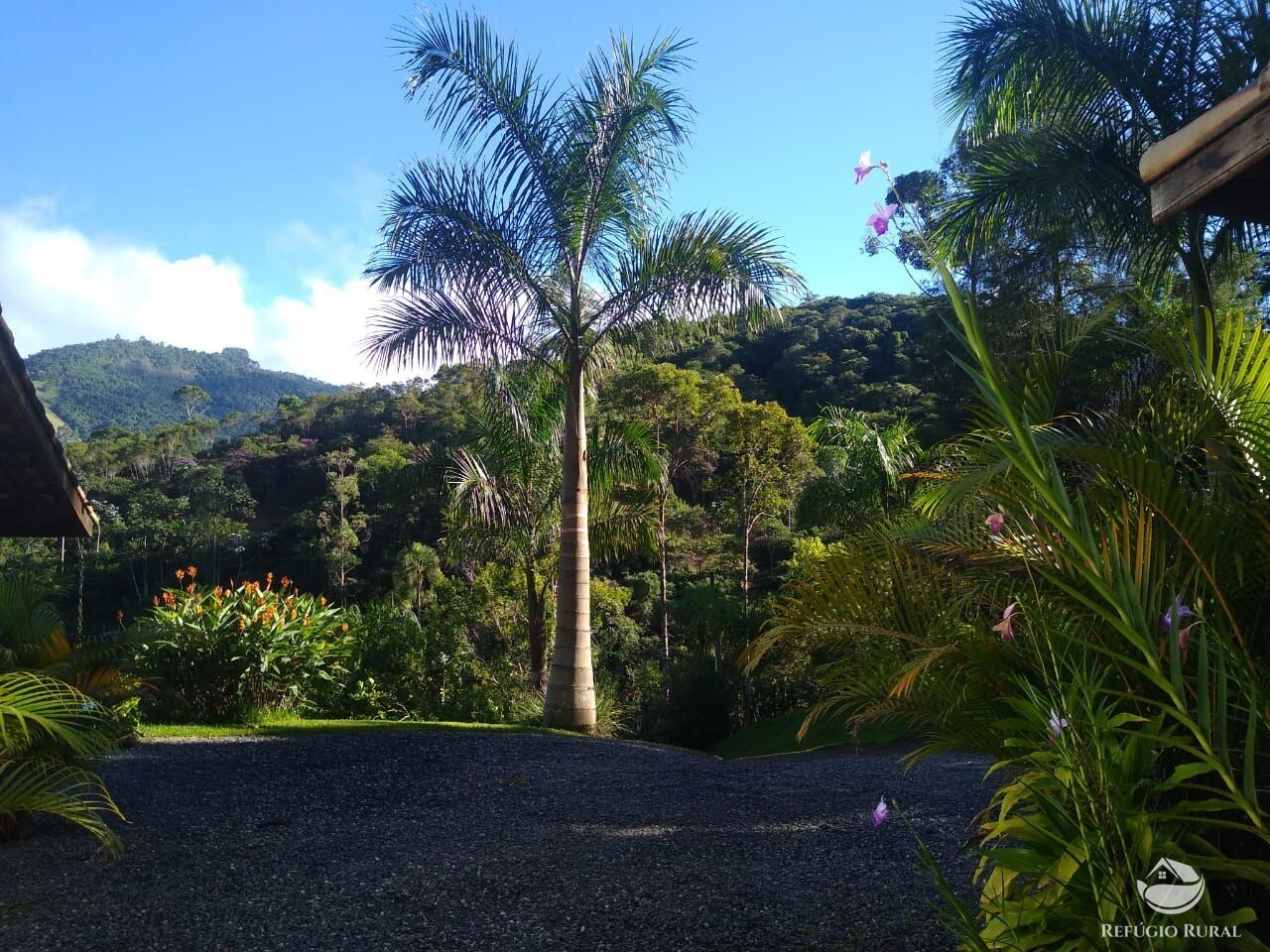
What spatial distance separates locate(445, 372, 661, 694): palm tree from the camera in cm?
1185

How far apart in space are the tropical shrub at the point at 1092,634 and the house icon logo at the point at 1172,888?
3cm

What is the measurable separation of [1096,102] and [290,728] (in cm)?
957

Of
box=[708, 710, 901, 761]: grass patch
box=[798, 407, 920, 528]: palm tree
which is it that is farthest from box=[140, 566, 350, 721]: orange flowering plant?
box=[798, 407, 920, 528]: palm tree

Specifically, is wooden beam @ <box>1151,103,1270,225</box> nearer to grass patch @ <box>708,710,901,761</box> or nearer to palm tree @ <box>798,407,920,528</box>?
grass patch @ <box>708,710,901,761</box>

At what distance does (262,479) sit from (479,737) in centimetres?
3770

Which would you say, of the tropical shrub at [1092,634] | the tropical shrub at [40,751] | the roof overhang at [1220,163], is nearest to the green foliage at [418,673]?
the tropical shrub at [40,751]

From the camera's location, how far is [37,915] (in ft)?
12.6

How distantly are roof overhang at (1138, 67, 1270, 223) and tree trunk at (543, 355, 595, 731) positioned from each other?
8402 mm

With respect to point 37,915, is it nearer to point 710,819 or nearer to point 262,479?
point 710,819

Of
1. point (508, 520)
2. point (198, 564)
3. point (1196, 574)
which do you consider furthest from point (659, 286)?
point (198, 564)

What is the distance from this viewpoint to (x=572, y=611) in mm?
10438

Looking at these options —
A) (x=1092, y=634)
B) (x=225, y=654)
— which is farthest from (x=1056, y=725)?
(x=225, y=654)

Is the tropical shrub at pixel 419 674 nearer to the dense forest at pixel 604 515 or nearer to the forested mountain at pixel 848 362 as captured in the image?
the dense forest at pixel 604 515

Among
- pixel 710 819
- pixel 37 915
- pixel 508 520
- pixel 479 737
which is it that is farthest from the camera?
pixel 508 520
